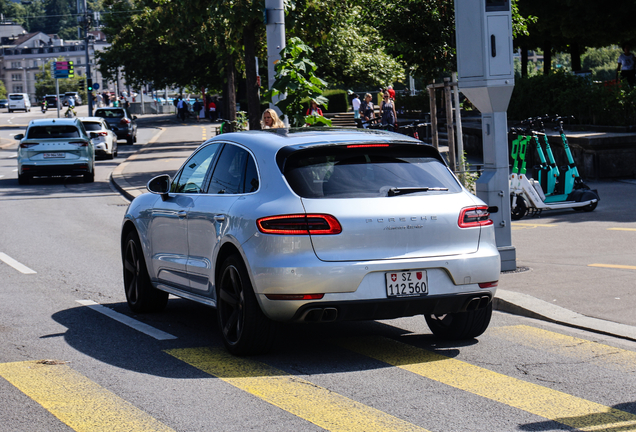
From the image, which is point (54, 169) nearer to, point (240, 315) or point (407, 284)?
point (240, 315)

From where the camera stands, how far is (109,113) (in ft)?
143

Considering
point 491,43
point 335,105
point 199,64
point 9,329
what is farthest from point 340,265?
point 199,64

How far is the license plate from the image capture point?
5902 millimetres

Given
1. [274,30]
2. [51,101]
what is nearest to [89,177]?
[274,30]

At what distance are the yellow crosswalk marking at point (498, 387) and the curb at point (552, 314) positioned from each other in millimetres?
1418

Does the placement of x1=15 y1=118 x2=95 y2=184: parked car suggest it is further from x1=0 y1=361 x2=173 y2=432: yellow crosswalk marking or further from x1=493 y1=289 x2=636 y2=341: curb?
x1=0 y1=361 x2=173 y2=432: yellow crosswalk marking

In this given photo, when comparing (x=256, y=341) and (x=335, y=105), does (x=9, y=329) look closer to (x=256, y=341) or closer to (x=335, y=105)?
(x=256, y=341)

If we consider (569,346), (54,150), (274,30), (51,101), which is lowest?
(569,346)

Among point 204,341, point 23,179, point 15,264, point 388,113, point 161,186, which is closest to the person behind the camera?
point 204,341

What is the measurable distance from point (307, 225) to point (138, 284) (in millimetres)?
2860

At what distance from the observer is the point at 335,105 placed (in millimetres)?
48219

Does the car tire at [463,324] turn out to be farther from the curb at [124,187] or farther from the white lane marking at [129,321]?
the curb at [124,187]

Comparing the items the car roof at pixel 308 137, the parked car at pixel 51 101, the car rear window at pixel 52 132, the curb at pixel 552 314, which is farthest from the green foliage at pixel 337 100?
the parked car at pixel 51 101

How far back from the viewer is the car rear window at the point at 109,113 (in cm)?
4312
